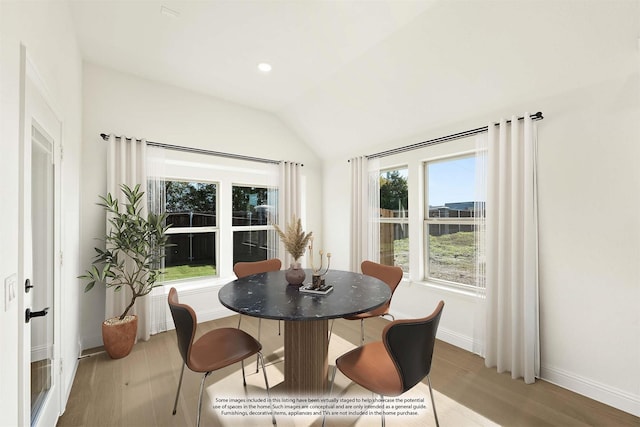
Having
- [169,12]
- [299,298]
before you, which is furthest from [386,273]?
[169,12]

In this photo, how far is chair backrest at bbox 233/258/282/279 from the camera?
2914 millimetres

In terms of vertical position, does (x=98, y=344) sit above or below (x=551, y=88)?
below

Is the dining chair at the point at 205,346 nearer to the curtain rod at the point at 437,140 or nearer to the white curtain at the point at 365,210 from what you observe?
the white curtain at the point at 365,210

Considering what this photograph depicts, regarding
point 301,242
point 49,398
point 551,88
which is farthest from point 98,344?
point 551,88

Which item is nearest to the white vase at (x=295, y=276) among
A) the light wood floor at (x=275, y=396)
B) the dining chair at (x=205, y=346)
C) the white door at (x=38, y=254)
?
the dining chair at (x=205, y=346)

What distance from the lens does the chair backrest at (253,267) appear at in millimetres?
2914

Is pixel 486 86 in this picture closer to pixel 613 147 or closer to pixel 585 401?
pixel 613 147

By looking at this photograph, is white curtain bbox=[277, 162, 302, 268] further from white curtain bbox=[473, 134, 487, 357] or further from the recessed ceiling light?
white curtain bbox=[473, 134, 487, 357]

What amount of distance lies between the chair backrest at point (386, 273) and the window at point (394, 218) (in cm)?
88

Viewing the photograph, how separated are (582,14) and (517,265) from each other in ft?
6.24

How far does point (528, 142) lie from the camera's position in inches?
93.1

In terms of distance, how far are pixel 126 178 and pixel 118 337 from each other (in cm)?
166

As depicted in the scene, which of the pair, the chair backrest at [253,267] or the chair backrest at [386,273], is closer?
the chair backrest at [386,273]

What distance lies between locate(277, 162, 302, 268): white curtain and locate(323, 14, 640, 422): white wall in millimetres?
2841
